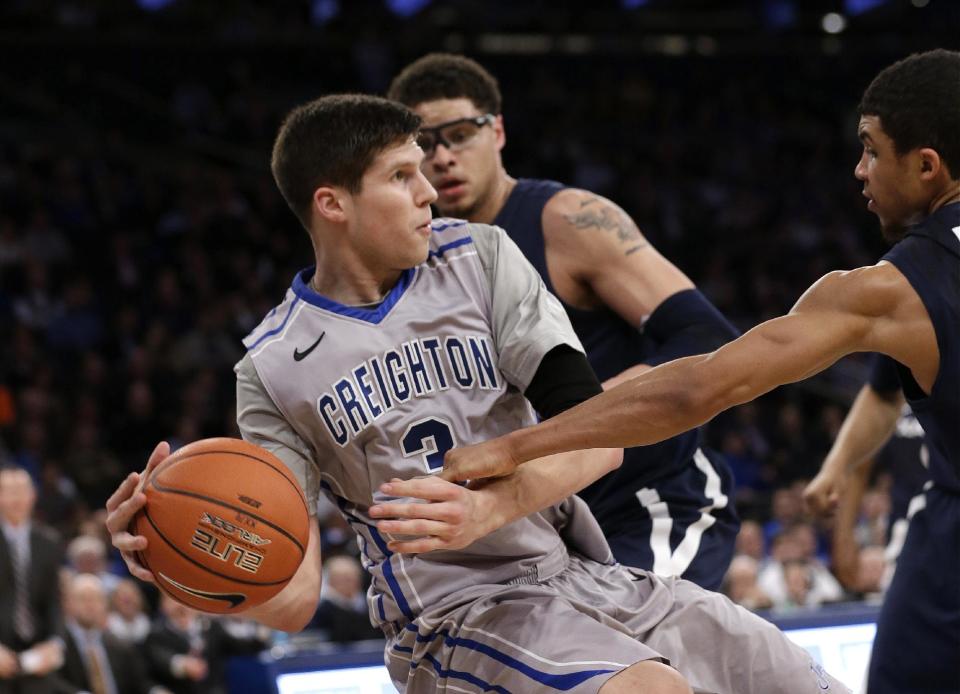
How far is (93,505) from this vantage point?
34.9 feet

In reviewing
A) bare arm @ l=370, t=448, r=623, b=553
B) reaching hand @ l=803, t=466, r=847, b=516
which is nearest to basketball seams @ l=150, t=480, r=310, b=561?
Result: bare arm @ l=370, t=448, r=623, b=553

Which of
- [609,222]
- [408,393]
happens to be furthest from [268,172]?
[408,393]

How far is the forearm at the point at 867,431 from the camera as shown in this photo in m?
4.35

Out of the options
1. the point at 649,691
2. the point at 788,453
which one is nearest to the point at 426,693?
the point at 649,691

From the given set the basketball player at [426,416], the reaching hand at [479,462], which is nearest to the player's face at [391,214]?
the basketball player at [426,416]

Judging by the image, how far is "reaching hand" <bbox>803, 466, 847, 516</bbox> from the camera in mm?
4289

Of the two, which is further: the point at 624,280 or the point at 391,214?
the point at 624,280

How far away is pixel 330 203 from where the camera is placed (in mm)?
2992

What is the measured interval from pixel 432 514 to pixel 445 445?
0.38 metres

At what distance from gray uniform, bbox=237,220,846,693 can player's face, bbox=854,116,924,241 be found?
A: 81cm

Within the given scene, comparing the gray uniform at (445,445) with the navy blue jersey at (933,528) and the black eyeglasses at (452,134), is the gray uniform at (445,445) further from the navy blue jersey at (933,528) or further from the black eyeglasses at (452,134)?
the black eyeglasses at (452,134)

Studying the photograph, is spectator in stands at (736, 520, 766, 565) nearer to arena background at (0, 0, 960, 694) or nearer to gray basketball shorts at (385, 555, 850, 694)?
arena background at (0, 0, 960, 694)

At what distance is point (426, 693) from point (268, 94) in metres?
14.3

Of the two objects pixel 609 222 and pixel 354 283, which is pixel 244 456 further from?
pixel 609 222
